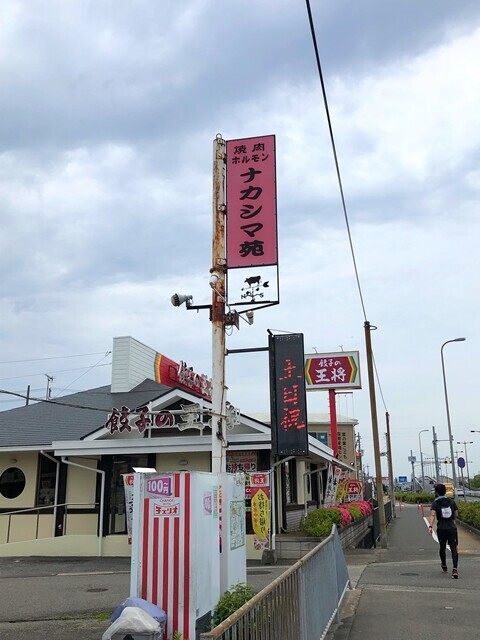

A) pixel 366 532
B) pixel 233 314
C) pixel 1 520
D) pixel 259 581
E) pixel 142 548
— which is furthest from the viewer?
pixel 366 532

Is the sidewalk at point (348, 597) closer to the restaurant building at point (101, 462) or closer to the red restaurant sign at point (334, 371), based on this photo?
the restaurant building at point (101, 462)

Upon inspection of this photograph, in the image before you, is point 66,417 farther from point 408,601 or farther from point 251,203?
point 408,601

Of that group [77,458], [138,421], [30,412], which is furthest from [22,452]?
[138,421]

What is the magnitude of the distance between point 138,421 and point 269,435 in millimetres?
3456

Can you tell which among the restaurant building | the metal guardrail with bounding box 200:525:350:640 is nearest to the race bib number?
the metal guardrail with bounding box 200:525:350:640

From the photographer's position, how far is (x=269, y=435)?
51.2 ft

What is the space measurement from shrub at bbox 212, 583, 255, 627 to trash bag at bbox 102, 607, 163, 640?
102 centimetres

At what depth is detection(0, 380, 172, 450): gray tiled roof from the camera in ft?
58.8

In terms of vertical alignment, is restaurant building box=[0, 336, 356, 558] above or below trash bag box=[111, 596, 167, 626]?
above

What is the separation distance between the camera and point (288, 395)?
14.8 meters

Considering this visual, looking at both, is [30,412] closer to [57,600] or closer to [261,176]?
[57,600]

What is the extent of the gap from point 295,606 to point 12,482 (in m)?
15.6

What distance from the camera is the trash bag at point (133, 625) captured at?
5.28 m

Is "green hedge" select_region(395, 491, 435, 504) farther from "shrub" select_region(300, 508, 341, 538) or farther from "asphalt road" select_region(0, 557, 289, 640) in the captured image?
"asphalt road" select_region(0, 557, 289, 640)
